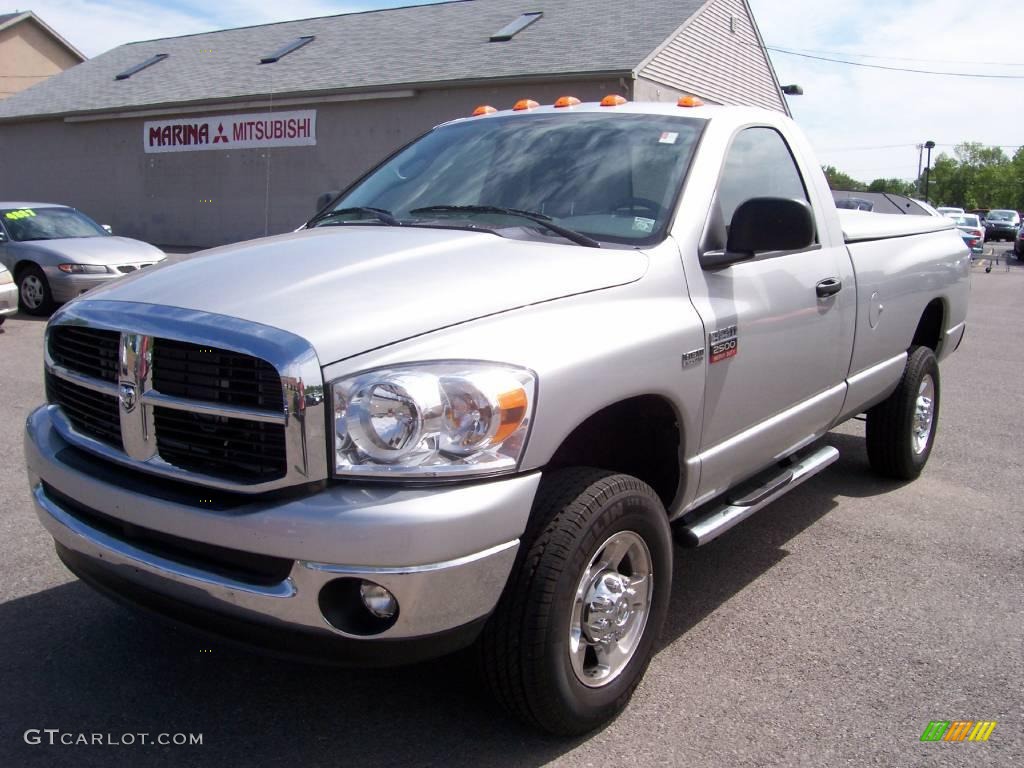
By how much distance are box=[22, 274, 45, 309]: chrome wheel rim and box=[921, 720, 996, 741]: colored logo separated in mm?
11921

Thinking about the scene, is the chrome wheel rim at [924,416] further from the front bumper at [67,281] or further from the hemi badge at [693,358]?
the front bumper at [67,281]

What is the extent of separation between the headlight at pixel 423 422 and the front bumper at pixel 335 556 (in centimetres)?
6

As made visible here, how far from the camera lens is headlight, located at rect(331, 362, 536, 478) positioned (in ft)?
7.86

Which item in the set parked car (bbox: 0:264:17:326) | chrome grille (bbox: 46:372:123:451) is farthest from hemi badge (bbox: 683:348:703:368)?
parked car (bbox: 0:264:17:326)

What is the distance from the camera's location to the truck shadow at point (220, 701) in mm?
2812

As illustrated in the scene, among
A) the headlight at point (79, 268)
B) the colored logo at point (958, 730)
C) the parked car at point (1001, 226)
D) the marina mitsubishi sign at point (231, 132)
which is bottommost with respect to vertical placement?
the parked car at point (1001, 226)

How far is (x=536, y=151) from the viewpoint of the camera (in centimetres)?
380

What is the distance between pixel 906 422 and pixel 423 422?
3869 millimetres

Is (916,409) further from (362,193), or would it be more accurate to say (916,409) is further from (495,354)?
(495,354)

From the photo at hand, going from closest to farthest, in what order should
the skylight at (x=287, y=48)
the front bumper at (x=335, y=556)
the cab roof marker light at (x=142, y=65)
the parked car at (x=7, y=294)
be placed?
the front bumper at (x=335, y=556) → the parked car at (x=7, y=294) → the skylight at (x=287, y=48) → the cab roof marker light at (x=142, y=65)

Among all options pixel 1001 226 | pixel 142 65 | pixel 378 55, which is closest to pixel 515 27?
pixel 378 55

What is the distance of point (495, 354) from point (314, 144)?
73.4 feet

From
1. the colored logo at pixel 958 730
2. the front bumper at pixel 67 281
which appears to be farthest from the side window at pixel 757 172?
the front bumper at pixel 67 281

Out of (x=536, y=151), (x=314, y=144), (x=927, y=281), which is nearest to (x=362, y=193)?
(x=536, y=151)
